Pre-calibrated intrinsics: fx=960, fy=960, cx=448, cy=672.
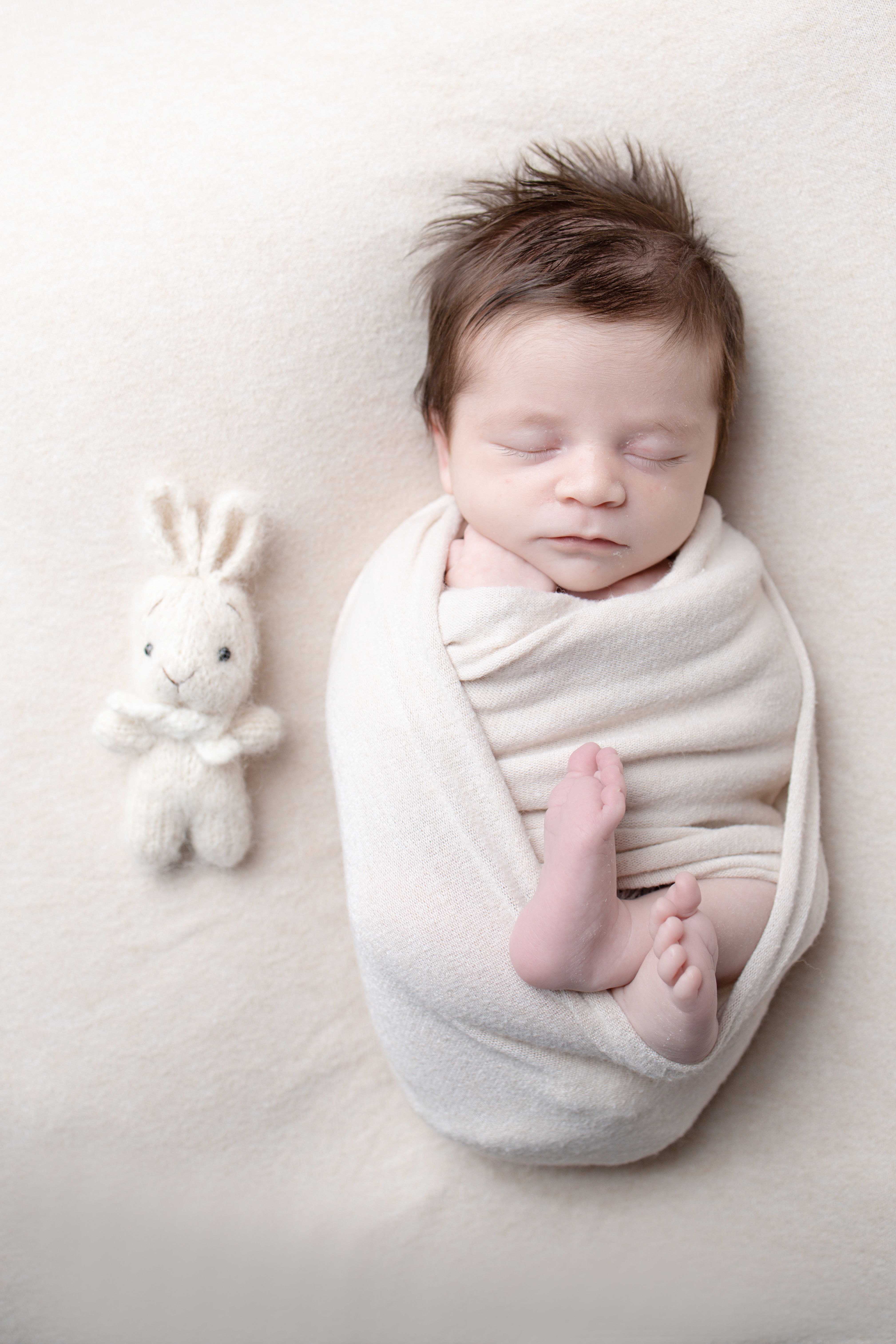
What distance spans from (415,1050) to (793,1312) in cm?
70

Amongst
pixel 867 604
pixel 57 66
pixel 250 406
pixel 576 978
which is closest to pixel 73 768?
pixel 250 406

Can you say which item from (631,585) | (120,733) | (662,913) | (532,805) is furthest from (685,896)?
(120,733)

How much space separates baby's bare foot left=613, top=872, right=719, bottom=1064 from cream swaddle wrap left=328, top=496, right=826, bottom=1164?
3 cm

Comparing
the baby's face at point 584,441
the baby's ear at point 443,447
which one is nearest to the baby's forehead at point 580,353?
the baby's face at point 584,441

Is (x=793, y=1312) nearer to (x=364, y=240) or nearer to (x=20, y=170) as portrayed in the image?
(x=364, y=240)

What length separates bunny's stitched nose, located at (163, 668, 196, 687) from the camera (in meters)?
1.23

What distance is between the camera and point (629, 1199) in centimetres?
139

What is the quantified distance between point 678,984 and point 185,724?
0.70 metres

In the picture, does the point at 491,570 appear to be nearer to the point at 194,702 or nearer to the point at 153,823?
the point at 194,702

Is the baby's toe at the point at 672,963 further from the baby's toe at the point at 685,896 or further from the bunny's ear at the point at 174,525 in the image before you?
the bunny's ear at the point at 174,525

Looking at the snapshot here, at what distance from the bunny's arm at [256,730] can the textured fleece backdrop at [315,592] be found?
7 centimetres

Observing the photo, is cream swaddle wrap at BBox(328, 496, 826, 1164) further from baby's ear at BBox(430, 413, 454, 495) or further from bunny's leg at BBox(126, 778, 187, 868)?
bunny's leg at BBox(126, 778, 187, 868)

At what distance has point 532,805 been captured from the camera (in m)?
1.18

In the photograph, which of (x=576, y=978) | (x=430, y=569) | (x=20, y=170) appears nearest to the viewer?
(x=576, y=978)
